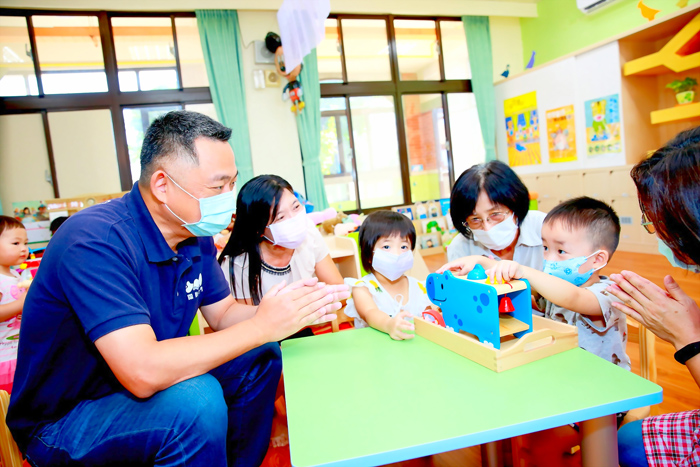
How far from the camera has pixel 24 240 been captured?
2180 mm

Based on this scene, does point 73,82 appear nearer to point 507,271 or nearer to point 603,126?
point 507,271

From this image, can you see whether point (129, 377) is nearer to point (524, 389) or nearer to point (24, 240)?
point (524, 389)

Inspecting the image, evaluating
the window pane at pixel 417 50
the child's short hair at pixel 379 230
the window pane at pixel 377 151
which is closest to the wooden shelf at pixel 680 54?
the window pane at pixel 417 50

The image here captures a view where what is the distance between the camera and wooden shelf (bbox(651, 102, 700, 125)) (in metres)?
3.98

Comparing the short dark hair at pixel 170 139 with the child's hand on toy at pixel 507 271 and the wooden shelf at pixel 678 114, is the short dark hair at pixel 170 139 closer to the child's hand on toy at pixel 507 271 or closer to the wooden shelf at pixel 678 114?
the child's hand on toy at pixel 507 271

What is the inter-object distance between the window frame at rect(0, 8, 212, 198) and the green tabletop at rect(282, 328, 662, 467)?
4832mm

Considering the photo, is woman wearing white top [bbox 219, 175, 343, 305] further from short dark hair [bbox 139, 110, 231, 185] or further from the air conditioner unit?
the air conditioner unit

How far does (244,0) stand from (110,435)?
5149 mm

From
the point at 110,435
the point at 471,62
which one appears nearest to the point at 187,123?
the point at 110,435

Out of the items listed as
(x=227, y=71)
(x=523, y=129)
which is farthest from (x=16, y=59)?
(x=523, y=129)

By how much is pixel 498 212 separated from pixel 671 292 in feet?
2.46

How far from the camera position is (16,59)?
463 centimetres

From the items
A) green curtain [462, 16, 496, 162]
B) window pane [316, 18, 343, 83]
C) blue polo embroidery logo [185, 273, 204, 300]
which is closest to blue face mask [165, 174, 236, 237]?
blue polo embroidery logo [185, 273, 204, 300]

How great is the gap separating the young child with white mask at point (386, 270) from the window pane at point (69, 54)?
465cm
